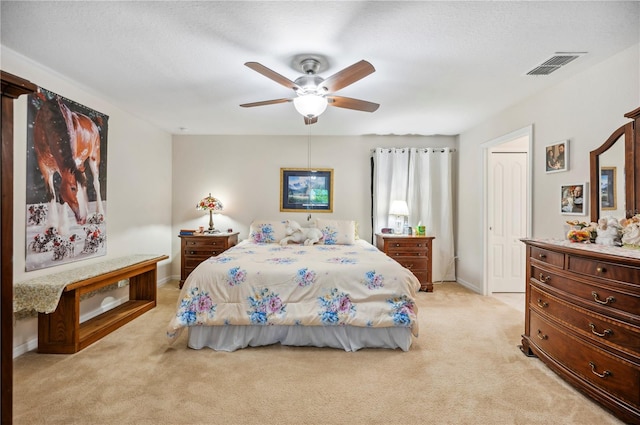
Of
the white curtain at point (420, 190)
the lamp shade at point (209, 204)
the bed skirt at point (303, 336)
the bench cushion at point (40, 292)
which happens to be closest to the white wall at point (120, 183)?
the bench cushion at point (40, 292)

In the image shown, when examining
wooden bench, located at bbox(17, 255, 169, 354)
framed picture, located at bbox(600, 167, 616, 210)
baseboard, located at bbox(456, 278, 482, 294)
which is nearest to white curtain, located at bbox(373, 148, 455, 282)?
baseboard, located at bbox(456, 278, 482, 294)

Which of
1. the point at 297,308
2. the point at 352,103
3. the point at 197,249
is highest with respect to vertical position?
the point at 352,103

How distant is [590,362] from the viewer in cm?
199

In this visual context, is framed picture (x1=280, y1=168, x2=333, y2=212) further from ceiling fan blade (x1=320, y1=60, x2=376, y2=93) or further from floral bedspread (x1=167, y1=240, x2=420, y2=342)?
ceiling fan blade (x1=320, y1=60, x2=376, y2=93)

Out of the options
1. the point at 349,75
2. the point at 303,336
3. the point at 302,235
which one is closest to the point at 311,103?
the point at 349,75

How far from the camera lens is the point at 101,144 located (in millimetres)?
3631

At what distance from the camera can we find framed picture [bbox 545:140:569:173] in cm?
296

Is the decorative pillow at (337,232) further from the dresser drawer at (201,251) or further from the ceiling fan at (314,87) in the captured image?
the ceiling fan at (314,87)

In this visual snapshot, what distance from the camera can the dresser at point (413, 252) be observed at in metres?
4.80

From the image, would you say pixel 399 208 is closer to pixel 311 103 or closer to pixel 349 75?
pixel 311 103

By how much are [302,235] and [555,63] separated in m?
3.28

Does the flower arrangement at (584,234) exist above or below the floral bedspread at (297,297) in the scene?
above

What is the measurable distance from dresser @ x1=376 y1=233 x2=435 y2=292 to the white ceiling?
2029 millimetres

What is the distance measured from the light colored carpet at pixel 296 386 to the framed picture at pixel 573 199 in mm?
1280
